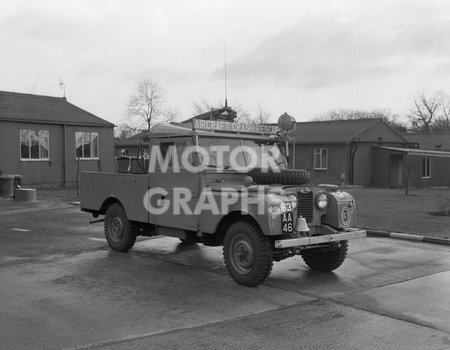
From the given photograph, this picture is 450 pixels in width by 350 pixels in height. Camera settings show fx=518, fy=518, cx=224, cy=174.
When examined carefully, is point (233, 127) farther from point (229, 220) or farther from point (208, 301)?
point (208, 301)

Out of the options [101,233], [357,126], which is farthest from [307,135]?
[101,233]

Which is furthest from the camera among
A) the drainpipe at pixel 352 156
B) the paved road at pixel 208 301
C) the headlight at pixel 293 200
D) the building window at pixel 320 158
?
the building window at pixel 320 158

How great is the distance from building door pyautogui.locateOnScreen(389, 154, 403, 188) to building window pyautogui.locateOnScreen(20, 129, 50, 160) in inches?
855

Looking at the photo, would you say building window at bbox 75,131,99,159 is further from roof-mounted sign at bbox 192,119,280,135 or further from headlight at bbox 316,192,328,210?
headlight at bbox 316,192,328,210

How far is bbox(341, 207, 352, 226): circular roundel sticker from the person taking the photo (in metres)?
7.50

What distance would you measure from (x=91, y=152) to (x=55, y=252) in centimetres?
2026

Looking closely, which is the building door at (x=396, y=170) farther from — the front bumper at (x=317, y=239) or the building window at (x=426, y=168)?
the front bumper at (x=317, y=239)

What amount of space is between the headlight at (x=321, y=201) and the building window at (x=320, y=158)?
2722cm

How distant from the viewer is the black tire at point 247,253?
6.74 meters

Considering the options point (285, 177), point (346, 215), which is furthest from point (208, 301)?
point (346, 215)

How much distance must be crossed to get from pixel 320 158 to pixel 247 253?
1111 inches

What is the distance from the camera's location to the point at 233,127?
831 centimetres

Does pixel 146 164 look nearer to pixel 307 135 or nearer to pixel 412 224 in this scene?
pixel 412 224

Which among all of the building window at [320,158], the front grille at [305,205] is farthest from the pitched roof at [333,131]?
the front grille at [305,205]
